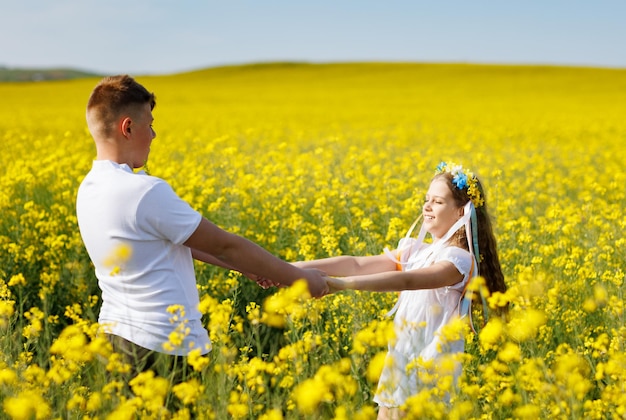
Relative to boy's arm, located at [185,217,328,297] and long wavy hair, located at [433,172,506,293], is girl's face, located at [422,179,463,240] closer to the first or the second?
long wavy hair, located at [433,172,506,293]

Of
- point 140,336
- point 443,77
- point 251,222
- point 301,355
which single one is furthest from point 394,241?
point 443,77

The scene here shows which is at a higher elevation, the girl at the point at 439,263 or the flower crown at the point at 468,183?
the flower crown at the point at 468,183

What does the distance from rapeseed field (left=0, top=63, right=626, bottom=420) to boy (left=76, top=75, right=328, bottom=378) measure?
0.08 metres

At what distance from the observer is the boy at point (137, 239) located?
2188 millimetres

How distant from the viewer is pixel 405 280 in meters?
2.68

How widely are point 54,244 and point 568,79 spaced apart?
119ft

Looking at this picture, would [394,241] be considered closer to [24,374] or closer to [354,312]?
[354,312]

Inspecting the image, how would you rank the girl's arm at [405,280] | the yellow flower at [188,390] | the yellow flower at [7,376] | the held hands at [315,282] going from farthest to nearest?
the girl's arm at [405,280]
the held hands at [315,282]
the yellow flower at [7,376]
the yellow flower at [188,390]

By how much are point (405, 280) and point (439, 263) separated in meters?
0.20

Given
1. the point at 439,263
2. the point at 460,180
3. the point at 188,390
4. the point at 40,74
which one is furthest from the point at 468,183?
the point at 40,74

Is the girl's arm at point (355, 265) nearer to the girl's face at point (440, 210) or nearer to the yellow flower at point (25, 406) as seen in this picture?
the girl's face at point (440, 210)

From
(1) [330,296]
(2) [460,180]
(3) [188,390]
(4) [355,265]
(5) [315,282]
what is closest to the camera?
(3) [188,390]

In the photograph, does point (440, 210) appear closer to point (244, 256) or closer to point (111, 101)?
point (244, 256)

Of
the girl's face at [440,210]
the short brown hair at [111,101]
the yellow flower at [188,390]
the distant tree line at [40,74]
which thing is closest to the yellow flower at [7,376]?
the yellow flower at [188,390]
